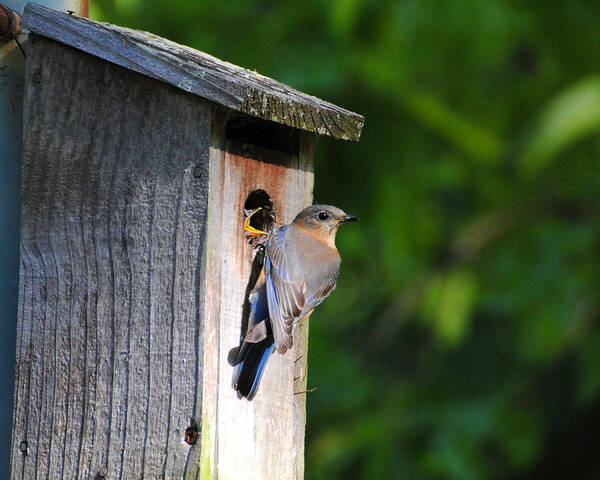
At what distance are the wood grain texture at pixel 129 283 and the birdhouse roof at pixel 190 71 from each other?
0.06 m

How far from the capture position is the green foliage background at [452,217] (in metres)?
4.94

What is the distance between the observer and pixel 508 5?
529 cm

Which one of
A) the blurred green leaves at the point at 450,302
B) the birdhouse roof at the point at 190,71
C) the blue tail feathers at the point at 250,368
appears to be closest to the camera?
the birdhouse roof at the point at 190,71

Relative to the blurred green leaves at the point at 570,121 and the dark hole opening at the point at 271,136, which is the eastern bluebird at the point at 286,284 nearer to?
the dark hole opening at the point at 271,136

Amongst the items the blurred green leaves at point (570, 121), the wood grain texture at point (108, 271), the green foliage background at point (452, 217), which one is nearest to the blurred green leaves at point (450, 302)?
the green foliage background at point (452, 217)

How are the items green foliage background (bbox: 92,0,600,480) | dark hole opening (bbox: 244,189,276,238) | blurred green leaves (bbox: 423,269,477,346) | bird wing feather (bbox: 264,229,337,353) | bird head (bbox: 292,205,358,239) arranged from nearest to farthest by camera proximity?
1. bird wing feather (bbox: 264,229,337,353)
2. dark hole opening (bbox: 244,189,276,238)
3. bird head (bbox: 292,205,358,239)
4. green foliage background (bbox: 92,0,600,480)
5. blurred green leaves (bbox: 423,269,477,346)

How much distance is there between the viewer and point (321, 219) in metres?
3.53

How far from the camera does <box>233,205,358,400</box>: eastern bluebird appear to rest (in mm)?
2859


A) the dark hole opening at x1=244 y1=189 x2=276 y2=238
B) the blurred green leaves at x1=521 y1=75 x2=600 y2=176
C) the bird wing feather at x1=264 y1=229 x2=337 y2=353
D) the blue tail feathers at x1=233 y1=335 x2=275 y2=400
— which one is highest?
the blurred green leaves at x1=521 y1=75 x2=600 y2=176

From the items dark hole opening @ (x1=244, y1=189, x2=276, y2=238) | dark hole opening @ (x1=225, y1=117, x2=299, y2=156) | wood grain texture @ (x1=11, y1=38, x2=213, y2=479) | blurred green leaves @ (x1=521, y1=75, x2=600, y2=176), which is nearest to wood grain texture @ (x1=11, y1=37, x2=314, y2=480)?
wood grain texture @ (x1=11, y1=38, x2=213, y2=479)

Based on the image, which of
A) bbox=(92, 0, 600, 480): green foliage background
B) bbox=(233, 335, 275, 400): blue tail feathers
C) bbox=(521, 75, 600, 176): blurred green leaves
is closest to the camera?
bbox=(233, 335, 275, 400): blue tail feathers

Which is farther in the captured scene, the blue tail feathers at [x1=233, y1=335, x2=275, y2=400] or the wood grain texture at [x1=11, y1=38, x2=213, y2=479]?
the blue tail feathers at [x1=233, y1=335, x2=275, y2=400]

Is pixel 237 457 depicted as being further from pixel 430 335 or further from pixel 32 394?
pixel 430 335

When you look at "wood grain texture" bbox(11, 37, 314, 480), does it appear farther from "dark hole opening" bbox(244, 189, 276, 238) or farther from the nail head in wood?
"dark hole opening" bbox(244, 189, 276, 238)
